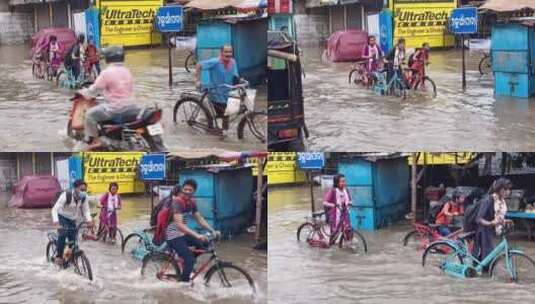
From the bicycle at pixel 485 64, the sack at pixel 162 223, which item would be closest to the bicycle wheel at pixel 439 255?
the bicycle at pixel 485 64

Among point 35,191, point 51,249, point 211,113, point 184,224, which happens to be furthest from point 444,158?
point 51,249

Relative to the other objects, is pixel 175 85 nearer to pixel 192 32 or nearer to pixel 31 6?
pixel 192 32

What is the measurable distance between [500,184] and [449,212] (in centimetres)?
56

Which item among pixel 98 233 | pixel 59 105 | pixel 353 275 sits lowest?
pixel 353 275

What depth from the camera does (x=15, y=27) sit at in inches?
155

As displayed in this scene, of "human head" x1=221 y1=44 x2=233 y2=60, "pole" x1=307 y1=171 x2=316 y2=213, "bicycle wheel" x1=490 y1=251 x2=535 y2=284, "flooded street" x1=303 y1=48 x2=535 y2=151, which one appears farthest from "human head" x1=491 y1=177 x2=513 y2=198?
"human head" x1=221 y1=44 x2=233 y2=60

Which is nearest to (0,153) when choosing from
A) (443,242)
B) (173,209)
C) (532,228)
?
(173,209)

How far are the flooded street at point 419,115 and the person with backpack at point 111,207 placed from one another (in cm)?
140

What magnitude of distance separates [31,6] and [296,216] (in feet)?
6.52

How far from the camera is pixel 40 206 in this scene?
503 centimetres

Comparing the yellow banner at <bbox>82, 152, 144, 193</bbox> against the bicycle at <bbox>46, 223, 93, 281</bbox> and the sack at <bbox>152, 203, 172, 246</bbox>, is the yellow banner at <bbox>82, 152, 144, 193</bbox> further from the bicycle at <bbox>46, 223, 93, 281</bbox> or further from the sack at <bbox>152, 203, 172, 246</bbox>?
the bicycle at <bbox>46, 223, 93, 281</bbox>

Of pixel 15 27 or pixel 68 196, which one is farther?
pixel 68 196

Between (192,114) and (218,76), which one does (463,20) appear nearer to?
(218,76)

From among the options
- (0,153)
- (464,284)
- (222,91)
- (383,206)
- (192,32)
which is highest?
(192,32)
